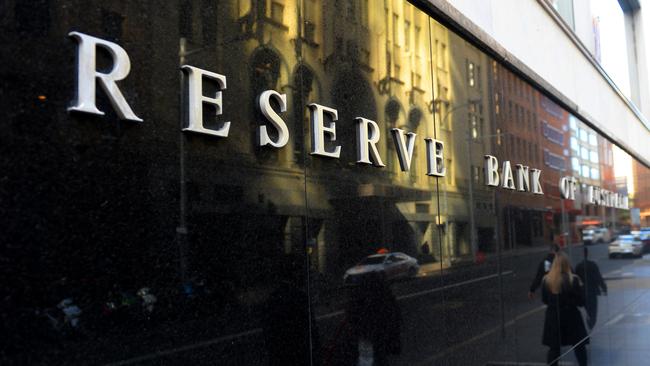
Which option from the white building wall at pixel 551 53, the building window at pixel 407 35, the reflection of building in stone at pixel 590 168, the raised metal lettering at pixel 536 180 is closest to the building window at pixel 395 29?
the building window at pixel 407 35

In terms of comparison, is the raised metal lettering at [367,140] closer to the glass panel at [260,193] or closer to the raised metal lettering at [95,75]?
the glass panel at [260,193]

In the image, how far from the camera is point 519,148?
7359 mm

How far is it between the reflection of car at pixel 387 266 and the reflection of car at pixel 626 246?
25.3ft

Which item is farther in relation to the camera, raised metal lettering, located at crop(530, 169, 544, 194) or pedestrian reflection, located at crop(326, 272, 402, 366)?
raised metal lettering, located at crop(530, 169, 544, 194)

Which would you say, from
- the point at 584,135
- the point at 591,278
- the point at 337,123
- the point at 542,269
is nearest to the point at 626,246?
the point at 584,135

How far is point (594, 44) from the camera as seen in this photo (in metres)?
12.0

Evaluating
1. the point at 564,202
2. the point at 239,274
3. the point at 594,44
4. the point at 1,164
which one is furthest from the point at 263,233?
the point at 594,44

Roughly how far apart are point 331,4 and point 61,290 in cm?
272

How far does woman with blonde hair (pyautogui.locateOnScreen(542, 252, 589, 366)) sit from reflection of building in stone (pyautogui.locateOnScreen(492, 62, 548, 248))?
53 centimetres

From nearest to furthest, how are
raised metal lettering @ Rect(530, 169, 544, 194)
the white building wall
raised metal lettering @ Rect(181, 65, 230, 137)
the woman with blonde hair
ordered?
raised metal lettering @ Rect(181, 65, 230, 137) < the white building wall < the woman with blonde hair < raised metal lettering @ Rect(530, 169, 544, 194)

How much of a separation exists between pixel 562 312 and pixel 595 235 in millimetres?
2827

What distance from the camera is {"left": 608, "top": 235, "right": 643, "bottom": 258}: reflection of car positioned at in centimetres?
1147

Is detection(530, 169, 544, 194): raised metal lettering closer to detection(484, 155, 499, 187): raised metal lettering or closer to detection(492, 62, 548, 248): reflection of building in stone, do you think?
detection(492, 62, 548, 248): reflection of building in stone

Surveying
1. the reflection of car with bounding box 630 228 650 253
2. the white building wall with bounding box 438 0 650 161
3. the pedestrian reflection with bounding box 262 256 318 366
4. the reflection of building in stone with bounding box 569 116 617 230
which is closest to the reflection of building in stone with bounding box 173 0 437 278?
the pedestrian reflection with bounding box 262 256 318 366
